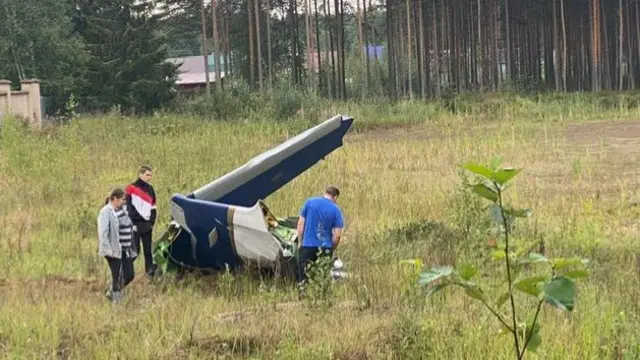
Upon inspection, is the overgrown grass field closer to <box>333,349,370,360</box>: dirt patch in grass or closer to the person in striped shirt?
<box>333,349,370,360</box>: dirt patch in grass

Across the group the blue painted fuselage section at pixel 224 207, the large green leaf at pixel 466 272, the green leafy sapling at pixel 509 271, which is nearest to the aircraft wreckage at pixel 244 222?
the blue painted fuselage section at pixel 224 207

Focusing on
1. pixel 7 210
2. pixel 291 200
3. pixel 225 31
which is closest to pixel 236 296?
pixel 291 200

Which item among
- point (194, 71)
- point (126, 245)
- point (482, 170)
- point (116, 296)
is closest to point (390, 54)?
point (194, 71)

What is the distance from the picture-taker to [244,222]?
8.23 meters

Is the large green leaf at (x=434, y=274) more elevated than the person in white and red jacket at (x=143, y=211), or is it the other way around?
the large green leaf at (x=434, y=274)

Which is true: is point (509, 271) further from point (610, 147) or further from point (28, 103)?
point (28, 103)

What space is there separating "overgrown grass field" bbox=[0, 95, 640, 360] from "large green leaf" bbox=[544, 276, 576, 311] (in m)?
1.15

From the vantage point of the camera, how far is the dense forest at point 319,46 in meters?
38.9

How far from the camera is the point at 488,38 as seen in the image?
4534 centimetres

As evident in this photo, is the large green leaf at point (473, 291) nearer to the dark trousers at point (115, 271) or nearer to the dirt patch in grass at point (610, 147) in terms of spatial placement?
the dark trousers at point (115, 271)

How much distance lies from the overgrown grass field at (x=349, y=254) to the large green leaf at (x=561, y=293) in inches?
45.2

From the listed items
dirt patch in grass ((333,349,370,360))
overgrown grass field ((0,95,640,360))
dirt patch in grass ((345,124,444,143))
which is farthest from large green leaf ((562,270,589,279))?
dirt patch in grass ((345,124,444,143))

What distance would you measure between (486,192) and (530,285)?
0.37 metres

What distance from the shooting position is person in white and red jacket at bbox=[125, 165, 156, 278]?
8.91 metres
